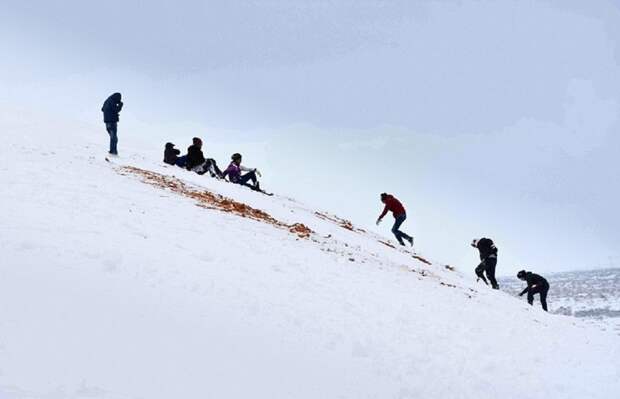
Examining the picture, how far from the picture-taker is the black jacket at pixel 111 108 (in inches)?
885

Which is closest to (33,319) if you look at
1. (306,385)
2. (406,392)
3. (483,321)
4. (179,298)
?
(179,298)

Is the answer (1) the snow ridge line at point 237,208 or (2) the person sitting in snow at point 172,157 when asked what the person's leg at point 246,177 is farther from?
(1) the snow ridge line at point 237,208

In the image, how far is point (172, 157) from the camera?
85.5 feet

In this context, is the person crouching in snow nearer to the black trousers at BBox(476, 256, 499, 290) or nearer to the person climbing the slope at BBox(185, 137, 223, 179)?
the person climbing the slope at BBox(185, 137, 223, 179)

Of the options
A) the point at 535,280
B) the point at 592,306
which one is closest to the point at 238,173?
the point at 535,280

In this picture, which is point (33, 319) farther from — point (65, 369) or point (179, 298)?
point (179, 298)

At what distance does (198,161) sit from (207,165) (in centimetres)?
51

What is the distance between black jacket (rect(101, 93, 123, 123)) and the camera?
22469mm

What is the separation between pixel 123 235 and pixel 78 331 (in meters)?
5.05

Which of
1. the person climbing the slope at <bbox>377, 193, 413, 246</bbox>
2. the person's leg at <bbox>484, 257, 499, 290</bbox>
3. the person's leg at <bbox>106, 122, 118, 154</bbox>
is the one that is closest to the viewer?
the person's leg at <bbox>106, 122, 118, 154</bbox>

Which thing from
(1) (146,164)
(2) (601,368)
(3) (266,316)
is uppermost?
(1) (146,164)

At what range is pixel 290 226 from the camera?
19.1 meters

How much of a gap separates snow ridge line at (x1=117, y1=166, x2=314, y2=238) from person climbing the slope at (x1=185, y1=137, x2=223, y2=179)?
4.12 meters

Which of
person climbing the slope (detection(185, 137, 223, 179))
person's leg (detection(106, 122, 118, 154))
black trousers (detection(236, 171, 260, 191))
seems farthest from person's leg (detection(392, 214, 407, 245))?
person's leg (detection(106, 122, 118, 154))
